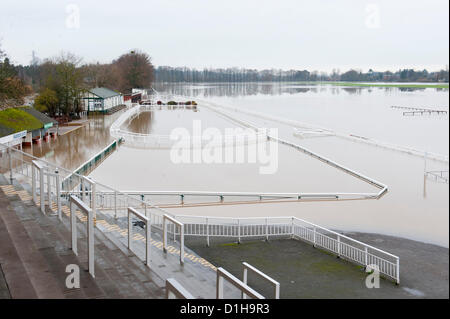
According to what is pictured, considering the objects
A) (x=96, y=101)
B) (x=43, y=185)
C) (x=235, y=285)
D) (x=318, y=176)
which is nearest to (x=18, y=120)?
(x=318, y=176)

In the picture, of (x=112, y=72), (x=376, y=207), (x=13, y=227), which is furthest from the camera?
(x=112, y=72)

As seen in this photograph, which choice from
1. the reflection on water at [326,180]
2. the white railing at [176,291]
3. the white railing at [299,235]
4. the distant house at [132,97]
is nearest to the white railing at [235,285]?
the white railing at [176,291]

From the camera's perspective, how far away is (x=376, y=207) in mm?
12688

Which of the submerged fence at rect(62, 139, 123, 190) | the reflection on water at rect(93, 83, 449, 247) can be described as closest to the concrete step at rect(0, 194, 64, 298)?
the reflection on water at rect(93, 83, 449, 247)

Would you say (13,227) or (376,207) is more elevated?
(13,227)

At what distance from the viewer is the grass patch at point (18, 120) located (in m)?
20.5

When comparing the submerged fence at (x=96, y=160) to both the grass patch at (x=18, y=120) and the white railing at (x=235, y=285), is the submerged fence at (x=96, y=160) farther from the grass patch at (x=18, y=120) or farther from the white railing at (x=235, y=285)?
the white railing at (x=235, y=285)

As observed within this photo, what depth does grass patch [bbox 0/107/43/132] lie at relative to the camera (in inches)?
806

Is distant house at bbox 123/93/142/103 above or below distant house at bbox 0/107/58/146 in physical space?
above

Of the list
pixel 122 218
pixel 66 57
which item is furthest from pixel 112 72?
pixel 122 218

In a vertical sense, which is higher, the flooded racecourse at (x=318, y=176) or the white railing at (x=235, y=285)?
the white railing at (x=235, y=285)

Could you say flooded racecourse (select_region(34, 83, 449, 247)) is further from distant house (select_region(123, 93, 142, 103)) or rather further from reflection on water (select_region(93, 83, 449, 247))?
distant house (select_region(123, 93, 142, 103))
